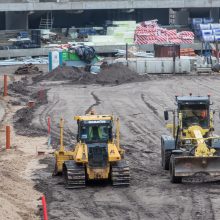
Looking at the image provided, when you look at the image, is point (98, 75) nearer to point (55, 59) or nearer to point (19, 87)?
point (55, 59)

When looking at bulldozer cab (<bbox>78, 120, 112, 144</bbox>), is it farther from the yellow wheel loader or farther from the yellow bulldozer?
the yellow wheel loader

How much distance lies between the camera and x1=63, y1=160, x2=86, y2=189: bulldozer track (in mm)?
24453

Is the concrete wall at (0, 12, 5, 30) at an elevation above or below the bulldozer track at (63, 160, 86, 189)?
above

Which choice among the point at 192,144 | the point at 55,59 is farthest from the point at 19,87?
the point at 192,144

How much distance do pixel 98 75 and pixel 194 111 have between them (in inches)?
1339

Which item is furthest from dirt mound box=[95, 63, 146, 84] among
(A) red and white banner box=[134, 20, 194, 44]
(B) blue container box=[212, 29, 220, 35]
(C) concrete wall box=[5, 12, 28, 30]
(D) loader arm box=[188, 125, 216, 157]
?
(D) loader arm box=[188, 125, 216, 157]

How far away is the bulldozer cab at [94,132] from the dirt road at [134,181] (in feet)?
4.47

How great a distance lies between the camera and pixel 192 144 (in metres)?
25.9

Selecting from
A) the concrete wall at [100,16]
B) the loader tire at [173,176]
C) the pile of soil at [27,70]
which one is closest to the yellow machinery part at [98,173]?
the loader tire at [173,176]

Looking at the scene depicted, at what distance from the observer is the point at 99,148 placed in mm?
24797

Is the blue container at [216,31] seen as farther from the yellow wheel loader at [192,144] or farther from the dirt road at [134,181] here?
the yellow wheel loader at [192,144]

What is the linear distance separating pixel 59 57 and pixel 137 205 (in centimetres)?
4283

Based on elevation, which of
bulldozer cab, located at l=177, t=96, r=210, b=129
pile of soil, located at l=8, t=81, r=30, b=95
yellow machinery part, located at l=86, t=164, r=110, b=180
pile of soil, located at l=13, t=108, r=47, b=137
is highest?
bulldozer cab, located at l=177, t=96, r=210, b=129

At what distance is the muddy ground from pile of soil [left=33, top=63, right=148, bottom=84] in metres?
4.61
